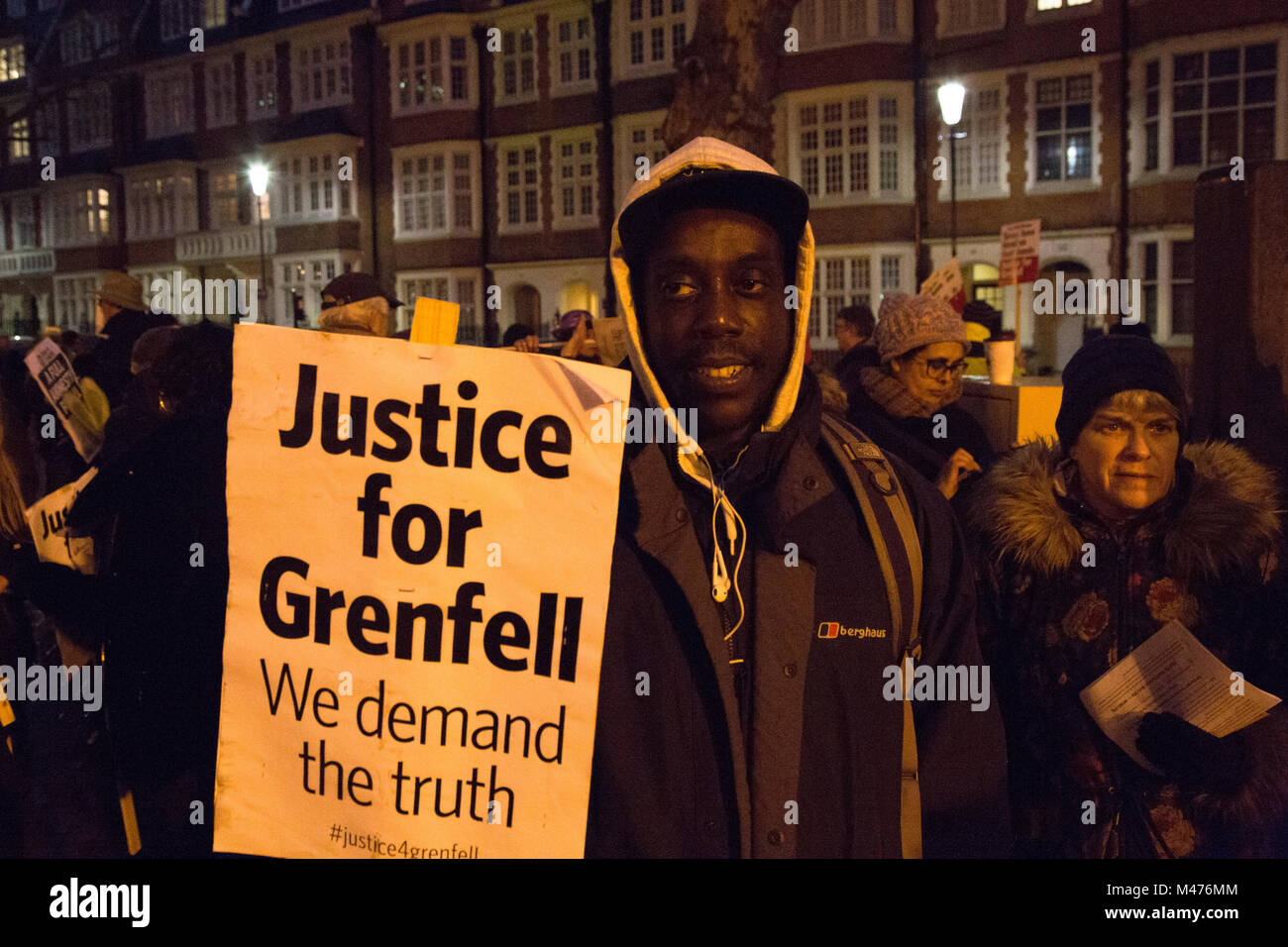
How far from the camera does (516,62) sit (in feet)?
95.6

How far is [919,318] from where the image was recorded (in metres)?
4.29

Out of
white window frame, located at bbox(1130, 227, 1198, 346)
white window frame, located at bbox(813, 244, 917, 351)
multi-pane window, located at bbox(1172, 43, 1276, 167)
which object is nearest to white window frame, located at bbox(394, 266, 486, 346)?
white window frame, located at bbox(813, 244, 917, 351)

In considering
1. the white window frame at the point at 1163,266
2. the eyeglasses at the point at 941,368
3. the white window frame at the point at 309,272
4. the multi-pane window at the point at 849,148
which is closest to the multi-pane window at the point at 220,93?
the white window frame at the point at 309,272

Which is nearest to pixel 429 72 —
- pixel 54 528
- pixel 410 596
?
pixel 54 528

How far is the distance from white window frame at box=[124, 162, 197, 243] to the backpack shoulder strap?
37074mm

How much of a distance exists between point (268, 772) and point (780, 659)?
3.18 ft

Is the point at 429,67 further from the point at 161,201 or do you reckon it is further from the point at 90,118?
the point at 90,118

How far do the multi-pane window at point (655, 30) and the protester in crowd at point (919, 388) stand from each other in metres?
23.6

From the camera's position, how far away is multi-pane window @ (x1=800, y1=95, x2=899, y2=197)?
76.9ft

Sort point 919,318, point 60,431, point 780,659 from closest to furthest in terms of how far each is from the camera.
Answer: point 780,659, point 919,318, point 60,431

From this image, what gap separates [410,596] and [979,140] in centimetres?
2348

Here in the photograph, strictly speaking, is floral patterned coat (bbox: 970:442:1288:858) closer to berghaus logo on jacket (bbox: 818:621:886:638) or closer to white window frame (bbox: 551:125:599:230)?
berghaus logo on jacket (bbox: 818:621:886:638)
